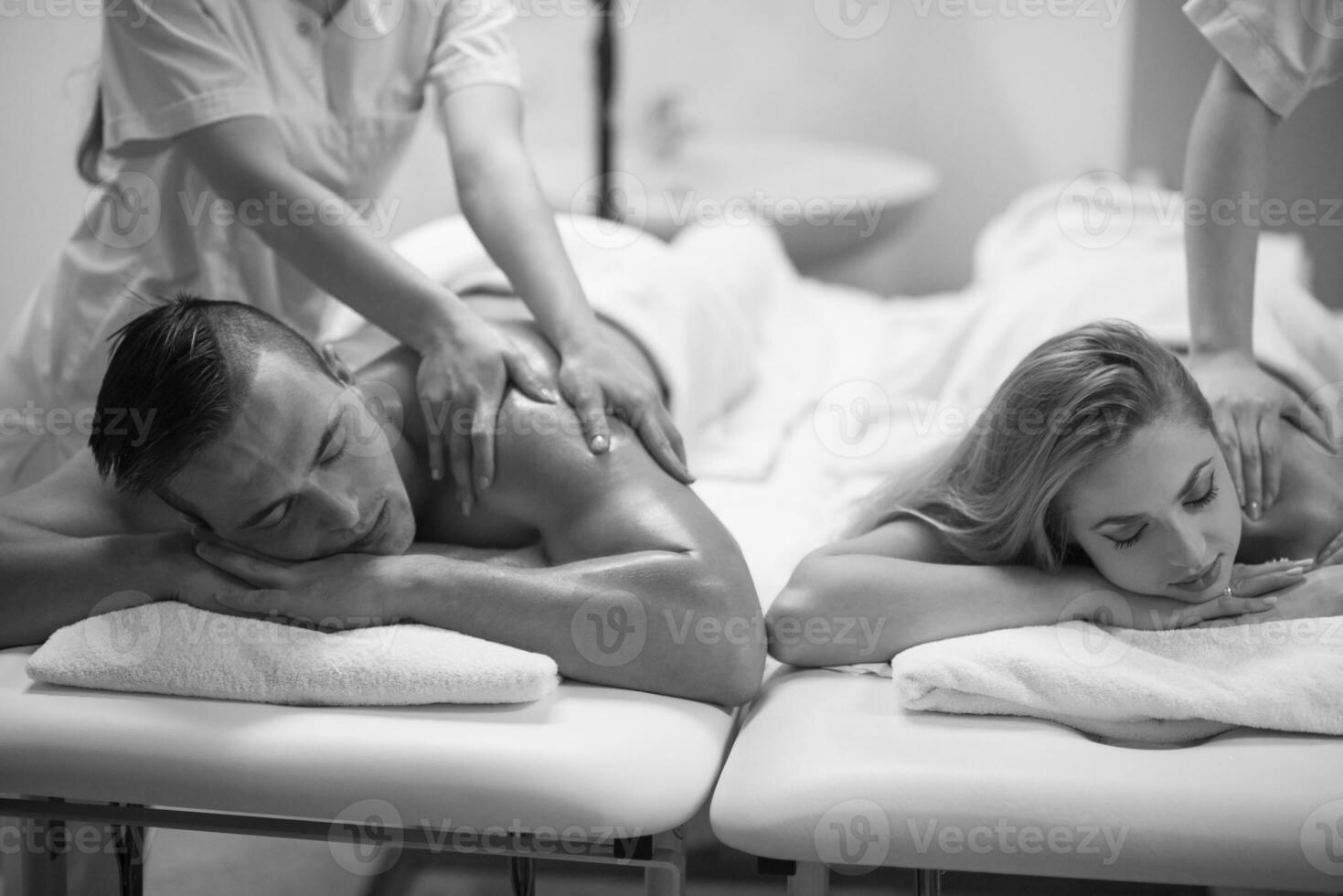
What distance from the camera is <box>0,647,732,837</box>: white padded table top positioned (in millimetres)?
1019

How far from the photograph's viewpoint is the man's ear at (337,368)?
1.31 m

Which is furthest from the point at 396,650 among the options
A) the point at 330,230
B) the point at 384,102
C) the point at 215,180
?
the point at 384,102

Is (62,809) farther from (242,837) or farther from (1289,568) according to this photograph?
(1289,568)

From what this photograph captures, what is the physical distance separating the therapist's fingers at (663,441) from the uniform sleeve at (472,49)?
0.52 m

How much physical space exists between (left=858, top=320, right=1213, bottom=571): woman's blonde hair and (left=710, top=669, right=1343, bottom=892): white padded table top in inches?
9.6

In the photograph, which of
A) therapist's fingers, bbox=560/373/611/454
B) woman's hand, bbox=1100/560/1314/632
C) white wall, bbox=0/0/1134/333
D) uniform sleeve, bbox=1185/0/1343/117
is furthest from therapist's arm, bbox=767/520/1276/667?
white wall, bbox=0/0/1134/333

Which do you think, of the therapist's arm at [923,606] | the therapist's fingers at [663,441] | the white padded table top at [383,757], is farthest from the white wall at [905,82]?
the white padded table top at [383,757]

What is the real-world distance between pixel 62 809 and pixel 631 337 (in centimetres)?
88

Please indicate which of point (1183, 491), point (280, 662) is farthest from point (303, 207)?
point (1183, 491)

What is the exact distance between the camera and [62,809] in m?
1.12

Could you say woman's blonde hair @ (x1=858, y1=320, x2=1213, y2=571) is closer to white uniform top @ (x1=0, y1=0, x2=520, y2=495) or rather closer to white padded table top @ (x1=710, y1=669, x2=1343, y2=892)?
white padded table top @ (x1=710, y1=669, x2=1343, y2=892)

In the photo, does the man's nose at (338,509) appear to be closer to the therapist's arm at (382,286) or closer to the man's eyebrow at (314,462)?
the man's eyebrow at (314,462)

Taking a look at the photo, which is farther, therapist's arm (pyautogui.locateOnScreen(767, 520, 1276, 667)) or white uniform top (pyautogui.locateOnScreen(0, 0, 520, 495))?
white uniform top (pyautogui.locateOnScreen(0, 0, 520, 495))

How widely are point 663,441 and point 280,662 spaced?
1.49 feet
